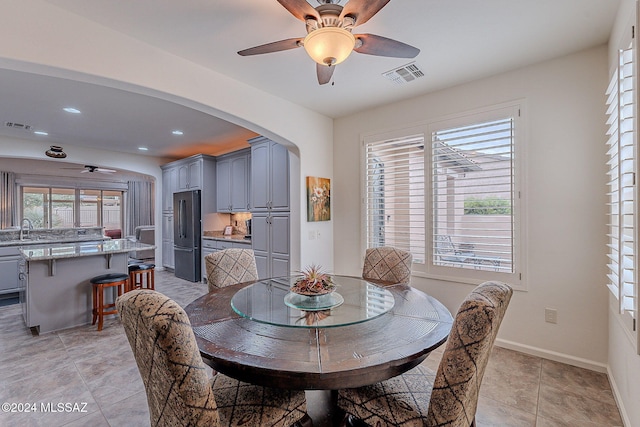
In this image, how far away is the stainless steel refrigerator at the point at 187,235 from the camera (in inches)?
228

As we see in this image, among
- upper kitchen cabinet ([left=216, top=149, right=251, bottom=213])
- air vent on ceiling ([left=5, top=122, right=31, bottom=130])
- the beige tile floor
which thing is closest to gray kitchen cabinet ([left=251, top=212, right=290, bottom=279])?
upper kitchen cabinet ([left=216, top=149, right=251, bottom=213])

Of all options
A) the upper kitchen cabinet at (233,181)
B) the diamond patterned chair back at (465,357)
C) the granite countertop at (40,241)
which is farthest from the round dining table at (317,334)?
the granite countertop at (40,241)

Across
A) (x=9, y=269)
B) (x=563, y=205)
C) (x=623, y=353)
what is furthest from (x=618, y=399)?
(x=9, y=269)

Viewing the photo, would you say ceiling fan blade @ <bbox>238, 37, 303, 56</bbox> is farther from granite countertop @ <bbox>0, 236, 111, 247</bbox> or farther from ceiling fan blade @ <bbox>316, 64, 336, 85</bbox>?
granite countertop @ <bbox>0, 236, 111, 247</bbox>

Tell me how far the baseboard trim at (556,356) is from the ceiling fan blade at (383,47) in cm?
279

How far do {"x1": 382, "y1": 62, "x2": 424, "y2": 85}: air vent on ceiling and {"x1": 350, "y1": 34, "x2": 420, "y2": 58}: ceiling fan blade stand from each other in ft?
2.94

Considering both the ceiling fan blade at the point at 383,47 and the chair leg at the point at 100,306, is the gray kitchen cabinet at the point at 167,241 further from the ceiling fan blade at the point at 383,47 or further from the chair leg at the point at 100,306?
the ceiling fan blade at the point at 383,47

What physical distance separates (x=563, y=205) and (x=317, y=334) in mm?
2519

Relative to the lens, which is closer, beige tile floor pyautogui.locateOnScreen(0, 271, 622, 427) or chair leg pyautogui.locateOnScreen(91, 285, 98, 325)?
beige tile floor pyautogui.locateOnScreen(0, 271, 622, 427)

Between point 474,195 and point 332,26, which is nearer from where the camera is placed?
point 332,26

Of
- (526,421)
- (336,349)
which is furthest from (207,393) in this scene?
(526,421)

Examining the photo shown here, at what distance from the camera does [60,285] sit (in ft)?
11.4

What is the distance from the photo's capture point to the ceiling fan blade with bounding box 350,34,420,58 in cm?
176

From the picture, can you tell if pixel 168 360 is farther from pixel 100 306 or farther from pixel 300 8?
pixel 100 306
